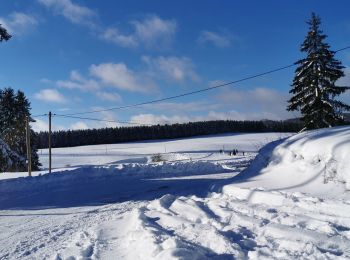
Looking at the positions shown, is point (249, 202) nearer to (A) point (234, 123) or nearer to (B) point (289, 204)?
(B) point (289, 204)

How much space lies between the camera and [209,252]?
5.32m

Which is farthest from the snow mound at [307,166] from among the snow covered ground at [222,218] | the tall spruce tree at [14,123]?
the tall spruce tree at [14,123]

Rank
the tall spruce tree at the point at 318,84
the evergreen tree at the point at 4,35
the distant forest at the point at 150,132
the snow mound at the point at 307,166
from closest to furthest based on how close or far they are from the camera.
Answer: the snow mound at the point at 307,166, the evergreen tree at the point at 4,35, the tall spruce tree at the point at 318,84, the distant forest at the point at 150,132

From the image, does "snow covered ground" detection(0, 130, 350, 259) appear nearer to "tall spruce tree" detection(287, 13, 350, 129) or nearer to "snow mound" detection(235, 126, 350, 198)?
"snow mound" detection(235, 126, 350, 198)

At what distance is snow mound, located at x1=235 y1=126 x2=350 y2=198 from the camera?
8438 millimetres

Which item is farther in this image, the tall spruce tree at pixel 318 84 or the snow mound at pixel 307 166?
the tall spruce tree at pixel 318 84

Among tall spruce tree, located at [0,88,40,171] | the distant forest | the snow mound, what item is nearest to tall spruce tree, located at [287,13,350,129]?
the snow mound

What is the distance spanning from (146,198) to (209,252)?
7730 millimetres

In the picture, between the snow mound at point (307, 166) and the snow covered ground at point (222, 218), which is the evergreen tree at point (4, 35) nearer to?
the snow covered ground at point (222, 218)

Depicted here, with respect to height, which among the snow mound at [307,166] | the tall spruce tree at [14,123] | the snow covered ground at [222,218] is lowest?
the snow covered ground at [222,218]

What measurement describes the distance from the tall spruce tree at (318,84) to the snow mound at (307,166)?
15511 millimetres

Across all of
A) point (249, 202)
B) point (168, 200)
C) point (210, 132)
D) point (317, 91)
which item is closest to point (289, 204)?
point (249, 202)

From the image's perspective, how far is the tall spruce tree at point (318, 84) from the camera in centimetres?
2711

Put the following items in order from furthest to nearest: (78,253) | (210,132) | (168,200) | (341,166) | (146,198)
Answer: (210,132) → (146,198) → (168,200) → (341,166) → (78,253)
